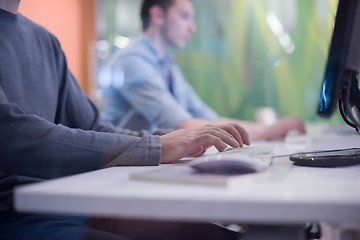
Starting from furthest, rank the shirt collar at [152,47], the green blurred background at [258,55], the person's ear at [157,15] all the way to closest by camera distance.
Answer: the green blurred background at [258,55]
the person's ear at [157,15]
the shirt collar at [152,47]

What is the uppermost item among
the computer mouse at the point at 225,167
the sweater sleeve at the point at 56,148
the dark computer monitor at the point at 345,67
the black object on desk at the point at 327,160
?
the dark computer monitor at the point at 345,67

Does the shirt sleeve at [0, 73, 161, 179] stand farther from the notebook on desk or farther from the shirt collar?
the shirt collar

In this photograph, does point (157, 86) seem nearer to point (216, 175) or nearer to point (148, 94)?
point (148, 94)

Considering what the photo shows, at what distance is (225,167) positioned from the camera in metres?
0.69

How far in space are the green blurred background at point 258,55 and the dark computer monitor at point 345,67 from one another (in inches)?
121

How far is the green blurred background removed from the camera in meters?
4.14

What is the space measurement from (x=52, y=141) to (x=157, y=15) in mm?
1839

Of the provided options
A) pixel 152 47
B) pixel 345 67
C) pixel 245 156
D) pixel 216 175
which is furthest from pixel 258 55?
pixel 216 175

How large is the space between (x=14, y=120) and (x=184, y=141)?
0.32 metres

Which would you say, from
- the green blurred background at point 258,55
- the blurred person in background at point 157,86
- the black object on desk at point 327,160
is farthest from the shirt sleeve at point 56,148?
the green blurred background at point 258,55

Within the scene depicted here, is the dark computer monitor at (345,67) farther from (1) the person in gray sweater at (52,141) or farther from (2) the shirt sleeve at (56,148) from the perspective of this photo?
(2) the shirt sleeve at (56,148)

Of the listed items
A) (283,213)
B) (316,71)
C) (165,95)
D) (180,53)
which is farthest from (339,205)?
(180,53)

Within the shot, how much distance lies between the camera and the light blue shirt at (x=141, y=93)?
6.93 ft

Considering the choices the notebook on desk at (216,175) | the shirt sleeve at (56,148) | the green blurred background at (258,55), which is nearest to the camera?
the notebook on desk at (216,175)
